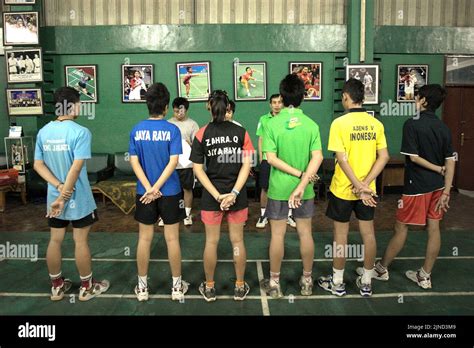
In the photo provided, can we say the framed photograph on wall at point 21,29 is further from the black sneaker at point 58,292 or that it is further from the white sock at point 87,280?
the white sock at point 87,280

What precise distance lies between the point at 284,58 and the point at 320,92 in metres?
1.19

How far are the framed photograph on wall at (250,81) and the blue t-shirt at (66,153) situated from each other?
19.6 ft

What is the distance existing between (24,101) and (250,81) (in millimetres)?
5290

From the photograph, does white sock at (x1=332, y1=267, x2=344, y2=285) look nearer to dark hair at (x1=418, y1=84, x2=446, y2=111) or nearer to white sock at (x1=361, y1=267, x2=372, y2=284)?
white sock at (x1=361, y1=267, x2=372, y2=284)

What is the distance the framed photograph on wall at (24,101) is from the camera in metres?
8.98

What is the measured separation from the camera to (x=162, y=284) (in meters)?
4.39

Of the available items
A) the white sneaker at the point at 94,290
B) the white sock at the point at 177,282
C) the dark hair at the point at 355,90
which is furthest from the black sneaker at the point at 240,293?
the dark hair at the point at 355,90

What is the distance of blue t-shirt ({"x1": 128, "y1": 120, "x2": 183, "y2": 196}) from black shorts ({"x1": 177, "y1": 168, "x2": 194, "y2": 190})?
2.43 metres

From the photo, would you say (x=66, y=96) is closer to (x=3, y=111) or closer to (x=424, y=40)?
(x=3, y=111)

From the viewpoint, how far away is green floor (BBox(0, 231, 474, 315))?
12.5 ft

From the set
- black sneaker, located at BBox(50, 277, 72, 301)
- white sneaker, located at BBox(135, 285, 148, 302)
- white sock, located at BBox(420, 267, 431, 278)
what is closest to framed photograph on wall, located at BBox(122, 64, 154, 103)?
black sneaker, located at BBox(50, 277, 72, 301)

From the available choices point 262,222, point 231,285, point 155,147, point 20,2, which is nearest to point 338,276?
point 231,285
